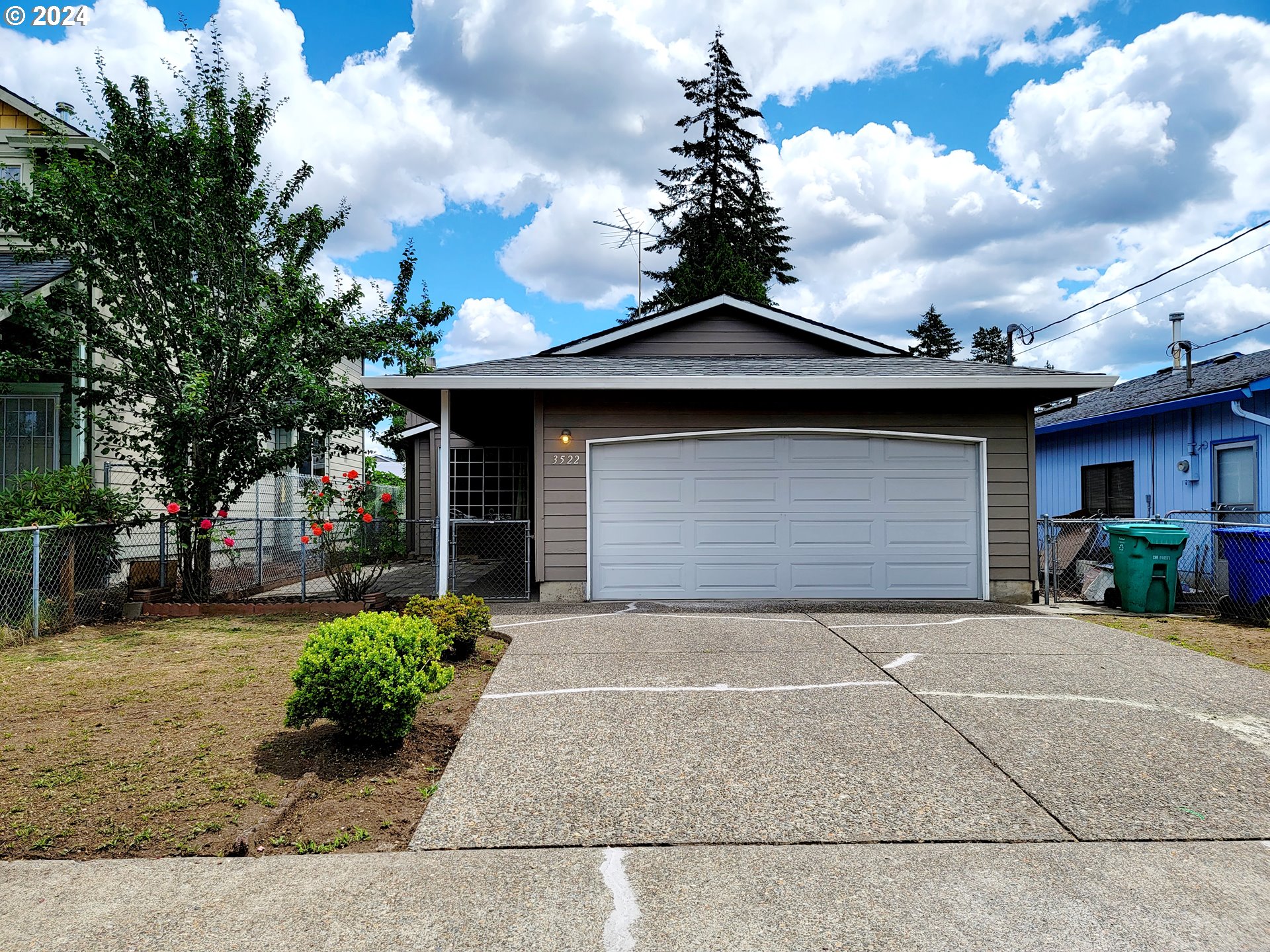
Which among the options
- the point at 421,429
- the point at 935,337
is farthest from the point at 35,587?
the point at 935,337

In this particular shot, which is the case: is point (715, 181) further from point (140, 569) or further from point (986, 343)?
point (140, 569)

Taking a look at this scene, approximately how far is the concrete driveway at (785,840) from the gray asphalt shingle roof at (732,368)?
483 centimetres

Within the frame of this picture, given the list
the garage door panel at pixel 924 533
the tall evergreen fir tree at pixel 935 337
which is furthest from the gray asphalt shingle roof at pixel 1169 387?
the tall evergreen fir tree at pixel 935 337

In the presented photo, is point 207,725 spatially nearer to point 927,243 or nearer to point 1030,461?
point 1030,461

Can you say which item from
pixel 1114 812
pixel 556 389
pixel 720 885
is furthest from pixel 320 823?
pixel 556 389

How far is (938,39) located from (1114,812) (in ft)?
44.9

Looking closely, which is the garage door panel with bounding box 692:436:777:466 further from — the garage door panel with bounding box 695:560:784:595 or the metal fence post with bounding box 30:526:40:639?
the metal fence post with bounding box 30:526:40:639

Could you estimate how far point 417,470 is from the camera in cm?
1830

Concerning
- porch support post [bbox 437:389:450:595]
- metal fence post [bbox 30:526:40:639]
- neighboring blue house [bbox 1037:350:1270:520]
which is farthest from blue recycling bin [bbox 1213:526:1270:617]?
metal fence post [bbox 30:526:40:639]

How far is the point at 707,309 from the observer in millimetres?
12047

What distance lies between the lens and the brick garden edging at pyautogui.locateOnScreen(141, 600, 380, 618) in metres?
8.38

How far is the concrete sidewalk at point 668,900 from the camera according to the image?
2252mm

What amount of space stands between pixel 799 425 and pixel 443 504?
4.62 m

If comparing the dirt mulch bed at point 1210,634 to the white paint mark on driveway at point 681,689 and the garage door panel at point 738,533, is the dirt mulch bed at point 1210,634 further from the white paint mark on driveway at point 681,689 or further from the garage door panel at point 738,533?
the garage door panel at point 738,533
